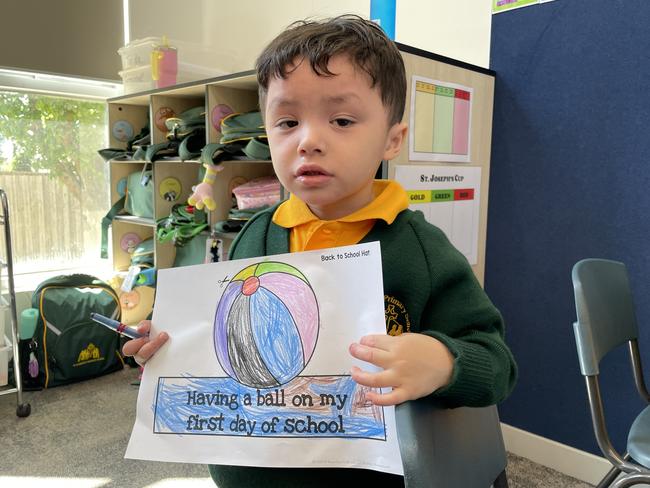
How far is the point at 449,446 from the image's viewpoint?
1.90 feet

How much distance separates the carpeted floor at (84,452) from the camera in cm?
165

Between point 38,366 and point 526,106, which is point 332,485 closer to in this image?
point 526,106

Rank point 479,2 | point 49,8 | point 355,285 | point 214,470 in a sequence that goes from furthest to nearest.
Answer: point 49,8 → point 479,2 → point 214,470 → point 355,285

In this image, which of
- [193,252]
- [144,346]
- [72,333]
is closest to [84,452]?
[72,333]

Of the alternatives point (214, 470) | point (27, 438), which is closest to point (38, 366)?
point (27, 438)

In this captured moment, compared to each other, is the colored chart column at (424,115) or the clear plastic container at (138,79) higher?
the clear plastic container at (138,79)

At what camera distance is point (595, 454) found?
165cm

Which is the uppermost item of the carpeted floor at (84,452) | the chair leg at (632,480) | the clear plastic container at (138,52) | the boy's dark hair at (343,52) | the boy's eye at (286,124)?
the clear plastic container at (138,52)

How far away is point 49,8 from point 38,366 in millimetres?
1797

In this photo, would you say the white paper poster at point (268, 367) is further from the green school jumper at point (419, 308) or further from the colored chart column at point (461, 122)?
the colored chart column at point (461, 122)

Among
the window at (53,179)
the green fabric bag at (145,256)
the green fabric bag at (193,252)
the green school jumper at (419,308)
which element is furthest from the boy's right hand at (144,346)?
the window at (53,179)

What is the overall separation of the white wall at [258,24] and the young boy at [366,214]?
52.6 inches

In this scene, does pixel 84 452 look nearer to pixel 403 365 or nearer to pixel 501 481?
pixel 501 481

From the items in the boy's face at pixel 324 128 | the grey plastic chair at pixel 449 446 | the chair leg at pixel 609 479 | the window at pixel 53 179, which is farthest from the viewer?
the window at pixel 53 179
